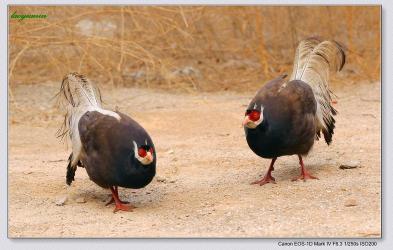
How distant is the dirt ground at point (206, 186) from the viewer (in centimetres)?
503

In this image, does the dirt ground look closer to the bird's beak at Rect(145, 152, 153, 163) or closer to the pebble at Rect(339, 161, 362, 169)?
the pebble at Rect(339, 161, 362, 169)

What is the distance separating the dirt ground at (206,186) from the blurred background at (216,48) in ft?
2.48

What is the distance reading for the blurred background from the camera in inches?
359

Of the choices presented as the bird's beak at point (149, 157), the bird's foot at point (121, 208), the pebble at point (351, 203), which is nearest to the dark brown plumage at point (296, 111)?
the pebble at point (351, 203)

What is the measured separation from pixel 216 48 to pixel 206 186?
4.48 m

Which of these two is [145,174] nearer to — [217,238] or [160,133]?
[217,238]

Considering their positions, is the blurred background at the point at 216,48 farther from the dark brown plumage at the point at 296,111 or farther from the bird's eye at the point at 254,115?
the bird's eye at the point at 254,115

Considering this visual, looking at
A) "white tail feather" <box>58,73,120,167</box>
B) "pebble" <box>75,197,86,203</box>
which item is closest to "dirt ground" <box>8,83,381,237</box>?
"pebble" <box>75,197,86,203</box>

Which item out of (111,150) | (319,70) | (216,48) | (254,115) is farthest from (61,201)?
(216,48)

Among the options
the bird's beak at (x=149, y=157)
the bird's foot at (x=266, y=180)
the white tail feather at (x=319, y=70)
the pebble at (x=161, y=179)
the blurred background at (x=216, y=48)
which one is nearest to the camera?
the bird's beak at (x=149, y=157)

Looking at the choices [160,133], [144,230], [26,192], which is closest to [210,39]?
[160,133]

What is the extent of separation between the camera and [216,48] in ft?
33.7

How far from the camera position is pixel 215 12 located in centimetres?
988

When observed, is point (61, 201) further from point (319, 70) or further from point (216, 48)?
point (216, 48)
